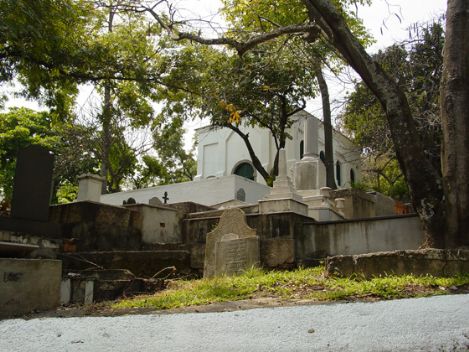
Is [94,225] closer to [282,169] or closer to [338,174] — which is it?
[282,169]

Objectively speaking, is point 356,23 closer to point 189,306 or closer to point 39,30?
point 39,30

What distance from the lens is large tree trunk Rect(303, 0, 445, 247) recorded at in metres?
7.45

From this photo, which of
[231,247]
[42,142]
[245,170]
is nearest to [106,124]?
[231,247]

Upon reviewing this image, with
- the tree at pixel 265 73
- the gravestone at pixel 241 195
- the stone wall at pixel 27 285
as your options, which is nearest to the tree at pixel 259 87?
the tree at pixel 265 73

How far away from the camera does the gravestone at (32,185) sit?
8.14m

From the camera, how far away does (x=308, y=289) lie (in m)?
6.52

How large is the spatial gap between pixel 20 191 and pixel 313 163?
8886 mm

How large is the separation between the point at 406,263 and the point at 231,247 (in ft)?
12.1

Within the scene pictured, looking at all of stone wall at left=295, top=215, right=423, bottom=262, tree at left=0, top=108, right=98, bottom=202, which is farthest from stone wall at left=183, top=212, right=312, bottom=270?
tree at left=0, top=108, right=98, bottom=202

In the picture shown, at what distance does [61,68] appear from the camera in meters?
11.6

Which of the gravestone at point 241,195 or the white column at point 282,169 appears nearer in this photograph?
the white column at point 282,169

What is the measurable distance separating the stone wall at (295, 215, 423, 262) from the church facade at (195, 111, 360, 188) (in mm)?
17260

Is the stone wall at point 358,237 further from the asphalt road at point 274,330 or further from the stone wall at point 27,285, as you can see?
the stone wall at point 27,285

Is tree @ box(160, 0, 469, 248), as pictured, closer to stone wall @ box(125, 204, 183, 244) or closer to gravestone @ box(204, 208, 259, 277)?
gravestone @ box(204, 208, 259, 277)
